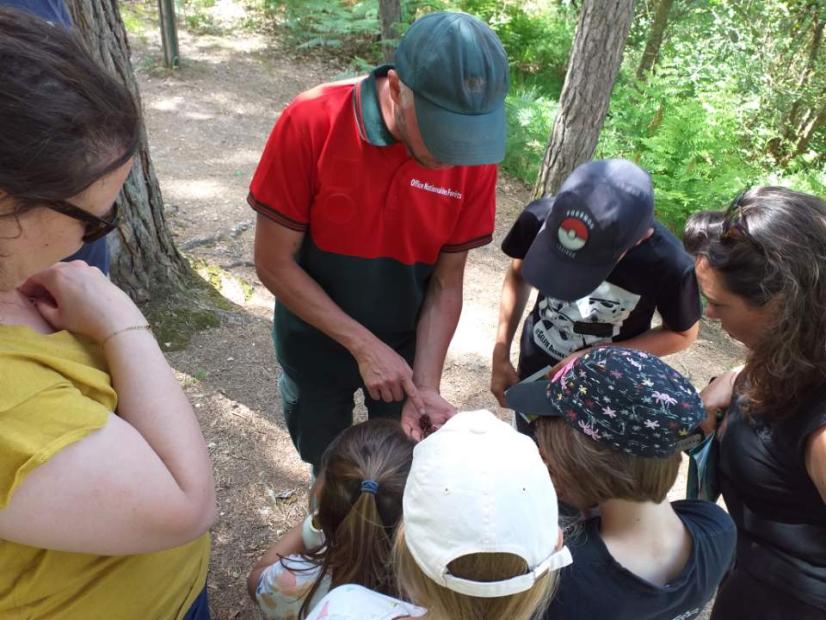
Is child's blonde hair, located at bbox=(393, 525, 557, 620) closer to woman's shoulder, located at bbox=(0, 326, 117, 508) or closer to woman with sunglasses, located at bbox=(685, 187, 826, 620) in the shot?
woman's shoulder, located at bbox=(0, 326, 117, 508)

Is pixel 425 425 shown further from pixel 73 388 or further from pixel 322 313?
pixel 73 388

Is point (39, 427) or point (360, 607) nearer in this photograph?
point (39, 427)

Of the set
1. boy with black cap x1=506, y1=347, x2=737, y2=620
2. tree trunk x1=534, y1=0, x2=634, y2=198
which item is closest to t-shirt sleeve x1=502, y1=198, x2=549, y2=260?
boy with black cap x1=506, y1=347, x2=737, y2=620

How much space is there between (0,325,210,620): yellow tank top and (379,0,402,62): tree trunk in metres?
9.56

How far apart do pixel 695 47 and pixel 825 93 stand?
1809 millimetres

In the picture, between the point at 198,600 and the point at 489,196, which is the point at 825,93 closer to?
the point at 489,196

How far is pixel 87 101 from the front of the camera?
1043mm

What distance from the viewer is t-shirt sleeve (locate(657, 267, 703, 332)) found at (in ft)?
7.78

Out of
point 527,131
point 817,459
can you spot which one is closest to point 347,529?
point 817,459

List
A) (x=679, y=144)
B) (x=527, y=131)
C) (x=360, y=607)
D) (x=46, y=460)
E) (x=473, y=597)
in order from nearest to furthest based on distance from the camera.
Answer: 1. (x=46, y=460)
2. (x=473, y=597)
3. (x=360, y=607)
4. (x=679, y=144)
5. (x=527, y=131)

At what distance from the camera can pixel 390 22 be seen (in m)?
9.97

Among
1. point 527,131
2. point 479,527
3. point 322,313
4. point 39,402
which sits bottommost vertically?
point 527,131

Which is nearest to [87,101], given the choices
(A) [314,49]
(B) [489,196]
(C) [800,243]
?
(B) [489,196]

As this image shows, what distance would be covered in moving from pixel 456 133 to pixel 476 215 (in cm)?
→ 49
